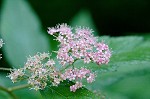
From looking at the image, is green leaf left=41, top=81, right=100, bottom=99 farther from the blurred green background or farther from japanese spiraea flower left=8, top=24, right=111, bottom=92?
the blurred green background

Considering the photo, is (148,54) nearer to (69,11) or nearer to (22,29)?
(22,29)

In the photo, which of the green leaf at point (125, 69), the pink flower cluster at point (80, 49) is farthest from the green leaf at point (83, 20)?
the pink flower cluster at point (80, 49)

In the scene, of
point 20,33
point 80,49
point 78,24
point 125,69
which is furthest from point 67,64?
point 78,24

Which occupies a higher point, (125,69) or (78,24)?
(78,24)

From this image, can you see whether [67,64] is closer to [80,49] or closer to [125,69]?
[80,49]

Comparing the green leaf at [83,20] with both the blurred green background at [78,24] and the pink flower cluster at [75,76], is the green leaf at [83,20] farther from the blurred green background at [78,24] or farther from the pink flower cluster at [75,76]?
the pink flower cluster at [75,76]

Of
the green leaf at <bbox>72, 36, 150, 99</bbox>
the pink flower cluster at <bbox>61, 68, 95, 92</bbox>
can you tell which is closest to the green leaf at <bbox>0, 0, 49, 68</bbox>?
the green leaf at <bbox>72, 36, 150, 99</bbox>
